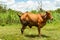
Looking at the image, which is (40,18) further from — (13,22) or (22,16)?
(13,22)

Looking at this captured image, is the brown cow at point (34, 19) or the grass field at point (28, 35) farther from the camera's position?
the brown cow at point (34, 19)

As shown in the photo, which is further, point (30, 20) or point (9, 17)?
point (9, 17)

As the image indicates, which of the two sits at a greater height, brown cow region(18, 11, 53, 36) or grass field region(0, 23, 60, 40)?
brown cow region(18, 11, 53, 36)

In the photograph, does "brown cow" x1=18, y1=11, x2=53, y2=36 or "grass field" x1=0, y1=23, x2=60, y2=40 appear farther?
"brown cow" x1=18, y1=11, x2=53, y2=36

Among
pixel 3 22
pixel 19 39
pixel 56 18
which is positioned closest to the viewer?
pixel 19 39

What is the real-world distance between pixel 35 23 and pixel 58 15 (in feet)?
51.3

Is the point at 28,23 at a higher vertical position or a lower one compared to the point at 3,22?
higher

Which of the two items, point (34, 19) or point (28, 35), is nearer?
point (34, 19)

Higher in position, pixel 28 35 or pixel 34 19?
pixel 34 19

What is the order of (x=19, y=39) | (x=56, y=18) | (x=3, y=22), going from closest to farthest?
(x=19, y=39) → (x=3, y=22) → (x=56, y=18)

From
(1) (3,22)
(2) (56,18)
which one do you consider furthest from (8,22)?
(2) (56,18)

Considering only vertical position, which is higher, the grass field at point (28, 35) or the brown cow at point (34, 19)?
the brown cow at point (34, 19)

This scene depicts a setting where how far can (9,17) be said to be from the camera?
2617 centimetres

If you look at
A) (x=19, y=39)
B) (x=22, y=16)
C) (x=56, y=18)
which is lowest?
(x=56, y=18)
